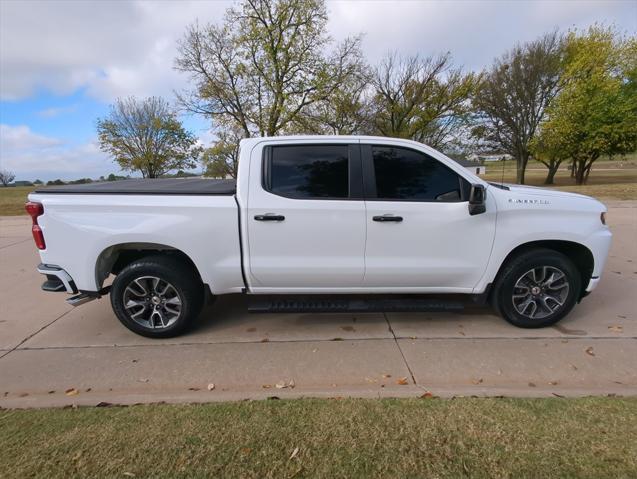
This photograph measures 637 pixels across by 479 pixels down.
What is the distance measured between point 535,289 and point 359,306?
71.6 inches

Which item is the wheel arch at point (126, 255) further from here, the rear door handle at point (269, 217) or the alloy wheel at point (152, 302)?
the rear door handle at point (269, 217)

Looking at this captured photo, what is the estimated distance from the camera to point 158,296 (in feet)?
11.5

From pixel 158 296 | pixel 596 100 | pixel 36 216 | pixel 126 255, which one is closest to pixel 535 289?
pixel 158 296

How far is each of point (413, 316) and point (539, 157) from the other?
33.3 m

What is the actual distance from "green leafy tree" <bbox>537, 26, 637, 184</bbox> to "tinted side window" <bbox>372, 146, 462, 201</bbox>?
92.0ft

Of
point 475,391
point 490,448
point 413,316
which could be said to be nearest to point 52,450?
point 490,448

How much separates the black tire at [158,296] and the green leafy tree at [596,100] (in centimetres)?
2982

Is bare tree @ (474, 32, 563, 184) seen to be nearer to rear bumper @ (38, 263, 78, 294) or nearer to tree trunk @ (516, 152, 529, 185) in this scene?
tree trunk @ (516, 152, 529, 185)

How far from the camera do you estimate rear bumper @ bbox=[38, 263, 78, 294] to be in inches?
135

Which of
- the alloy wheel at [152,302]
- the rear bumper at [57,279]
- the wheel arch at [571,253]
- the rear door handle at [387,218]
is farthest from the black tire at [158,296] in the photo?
the wheel arch at [571,253]

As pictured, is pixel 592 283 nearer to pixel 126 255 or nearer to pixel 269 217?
pixel 269 217

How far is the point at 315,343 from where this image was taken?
3.42 m

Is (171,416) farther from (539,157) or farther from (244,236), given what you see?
(539,157)

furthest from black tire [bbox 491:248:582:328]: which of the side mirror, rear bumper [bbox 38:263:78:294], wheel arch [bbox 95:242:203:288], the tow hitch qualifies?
rear bumper [bbox 38:263:78:294]
